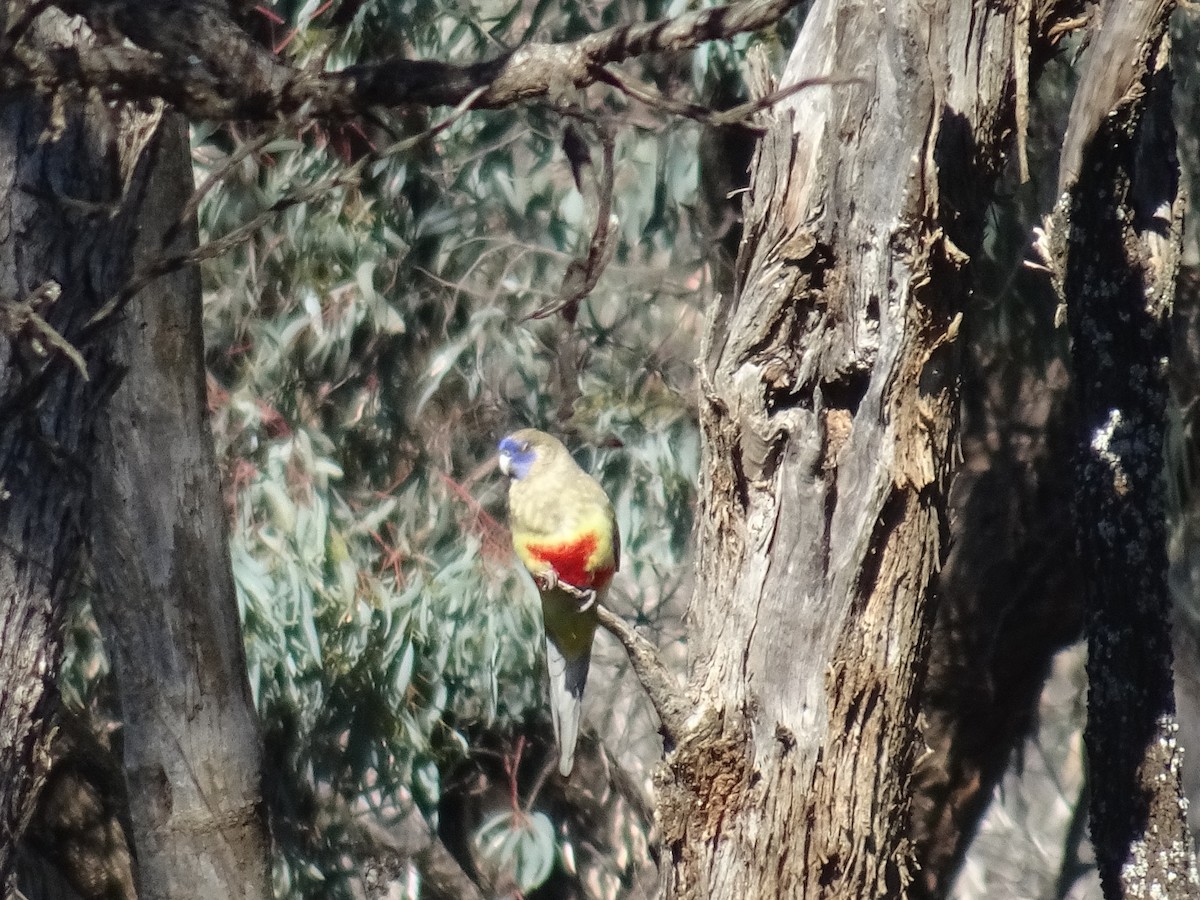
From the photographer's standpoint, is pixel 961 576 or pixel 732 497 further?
pixel 961 576

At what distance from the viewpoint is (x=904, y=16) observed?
2.00m

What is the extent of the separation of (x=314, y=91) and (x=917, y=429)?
1.08m

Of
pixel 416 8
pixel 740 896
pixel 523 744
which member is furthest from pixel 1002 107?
pixel 523 744

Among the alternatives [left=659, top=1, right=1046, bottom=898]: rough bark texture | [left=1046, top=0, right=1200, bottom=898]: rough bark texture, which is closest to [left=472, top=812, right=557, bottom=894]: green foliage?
[left=1046, top=0, right=1200, bottom=898]: rough bark texture

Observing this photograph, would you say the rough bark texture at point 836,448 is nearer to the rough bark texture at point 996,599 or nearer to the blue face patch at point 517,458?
the blue face patch at point 517,458

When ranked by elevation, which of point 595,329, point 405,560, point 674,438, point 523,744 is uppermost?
point 595,329

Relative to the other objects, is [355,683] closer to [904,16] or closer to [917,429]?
[917,429]

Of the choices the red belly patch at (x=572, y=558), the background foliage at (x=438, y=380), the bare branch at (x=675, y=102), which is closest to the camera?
the bare branch at (x=675, y=102)

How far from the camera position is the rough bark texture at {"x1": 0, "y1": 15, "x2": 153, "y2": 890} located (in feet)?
6.25

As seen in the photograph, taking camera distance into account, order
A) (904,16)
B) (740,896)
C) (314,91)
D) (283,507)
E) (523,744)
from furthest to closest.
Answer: (523,744), (283,507), (740,896), (904,16), (314,91)

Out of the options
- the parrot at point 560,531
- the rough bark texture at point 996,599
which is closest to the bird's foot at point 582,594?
the parrot at point 560,531

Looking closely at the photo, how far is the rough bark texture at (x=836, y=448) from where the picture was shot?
200 centimetres

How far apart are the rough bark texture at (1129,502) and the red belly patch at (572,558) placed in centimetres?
108

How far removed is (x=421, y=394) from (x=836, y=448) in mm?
1782
